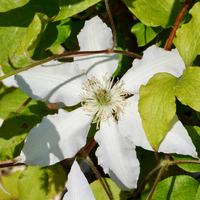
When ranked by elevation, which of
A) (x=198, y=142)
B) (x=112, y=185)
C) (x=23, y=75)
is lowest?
(x=112, y=185)

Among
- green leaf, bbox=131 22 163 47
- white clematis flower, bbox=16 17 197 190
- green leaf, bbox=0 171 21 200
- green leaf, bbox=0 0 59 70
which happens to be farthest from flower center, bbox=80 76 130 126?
green leaf, bbox=0 171 21 200

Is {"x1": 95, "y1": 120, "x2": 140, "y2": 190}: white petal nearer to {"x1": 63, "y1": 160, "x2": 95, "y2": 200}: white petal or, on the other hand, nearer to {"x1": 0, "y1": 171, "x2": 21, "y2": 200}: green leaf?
{"x1": 63, "y1": 160, "x2": 95, "y2": 200}: white petal

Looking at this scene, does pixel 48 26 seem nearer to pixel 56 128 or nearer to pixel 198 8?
pixel 56 128

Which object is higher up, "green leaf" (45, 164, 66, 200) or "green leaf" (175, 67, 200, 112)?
"green leaf" (175, 67, 200, 112)

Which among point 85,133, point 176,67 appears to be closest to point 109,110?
point 85,133

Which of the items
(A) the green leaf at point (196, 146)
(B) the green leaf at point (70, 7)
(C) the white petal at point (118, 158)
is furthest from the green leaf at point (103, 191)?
(B) the green leaf at point (70, 7)

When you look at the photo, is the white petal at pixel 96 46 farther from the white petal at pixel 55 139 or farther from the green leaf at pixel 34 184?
the green leaf at pixel 34 184
